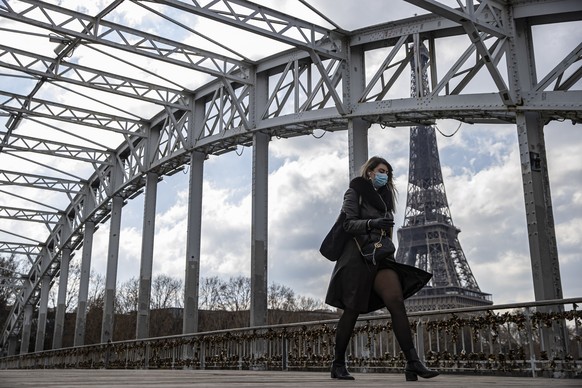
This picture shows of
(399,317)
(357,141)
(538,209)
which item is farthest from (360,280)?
(357,141)

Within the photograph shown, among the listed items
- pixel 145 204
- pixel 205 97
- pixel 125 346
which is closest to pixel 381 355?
pixel 125 346

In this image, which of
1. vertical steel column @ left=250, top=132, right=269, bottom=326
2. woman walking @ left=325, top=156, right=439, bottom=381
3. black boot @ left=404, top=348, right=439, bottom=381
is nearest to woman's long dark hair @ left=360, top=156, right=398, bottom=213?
woman walking @ left=325, top=156, right=439, bottom=381

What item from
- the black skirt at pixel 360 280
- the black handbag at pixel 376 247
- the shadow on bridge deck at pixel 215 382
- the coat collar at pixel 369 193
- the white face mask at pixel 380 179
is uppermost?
the white face mask at pixel 380 179

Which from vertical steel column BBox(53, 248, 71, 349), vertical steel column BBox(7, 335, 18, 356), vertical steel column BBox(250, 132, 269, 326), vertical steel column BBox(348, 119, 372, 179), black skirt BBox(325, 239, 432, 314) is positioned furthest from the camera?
vertical steel column BBox(7, 335, 18, 356)

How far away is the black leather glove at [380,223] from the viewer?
436cm

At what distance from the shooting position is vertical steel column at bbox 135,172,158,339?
722 inches

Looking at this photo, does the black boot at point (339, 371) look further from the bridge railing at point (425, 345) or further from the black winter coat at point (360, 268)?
the bridge railing at point (425, 345)

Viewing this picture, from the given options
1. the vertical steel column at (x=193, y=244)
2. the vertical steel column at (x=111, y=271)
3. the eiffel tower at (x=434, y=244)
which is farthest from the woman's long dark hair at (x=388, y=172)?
the eiffel tower at (x=434, y=244)

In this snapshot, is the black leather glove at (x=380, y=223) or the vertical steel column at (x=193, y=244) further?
the vertical steel column at (x=193, y=244)

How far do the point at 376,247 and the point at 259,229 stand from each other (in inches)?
418

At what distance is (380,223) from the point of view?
4.36 meters

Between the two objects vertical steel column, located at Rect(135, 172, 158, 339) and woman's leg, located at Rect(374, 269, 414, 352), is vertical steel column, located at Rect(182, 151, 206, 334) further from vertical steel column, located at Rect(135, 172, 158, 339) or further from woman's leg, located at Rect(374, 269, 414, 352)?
woman's leg, located at Rect(374, 269, 414, 352)

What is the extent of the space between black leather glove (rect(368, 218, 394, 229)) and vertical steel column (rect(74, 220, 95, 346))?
22606 millimetres

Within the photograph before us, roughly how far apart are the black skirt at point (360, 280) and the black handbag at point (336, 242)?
4 centimetres
